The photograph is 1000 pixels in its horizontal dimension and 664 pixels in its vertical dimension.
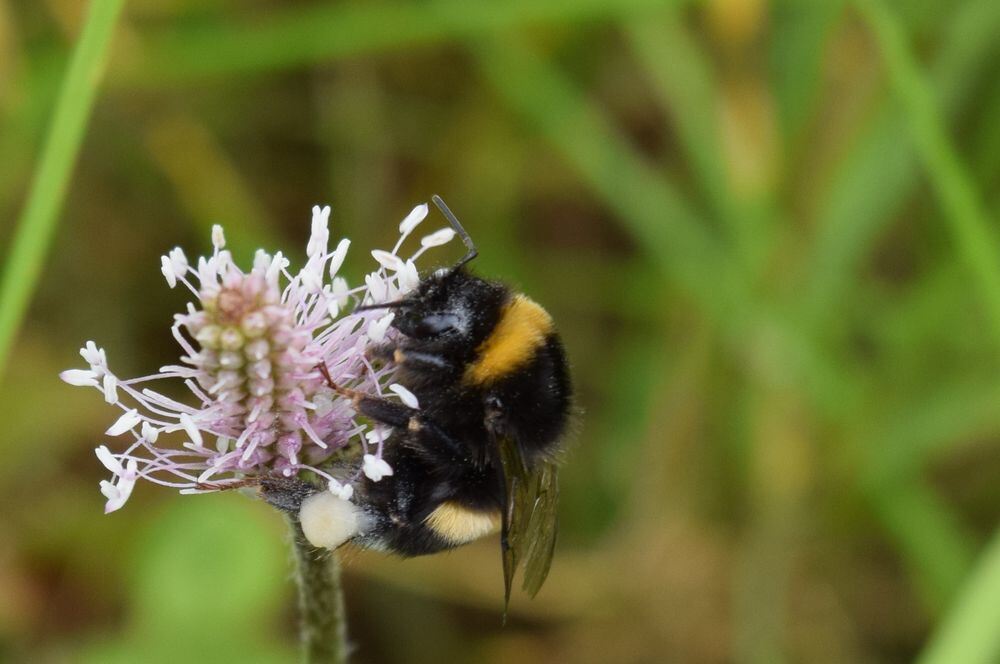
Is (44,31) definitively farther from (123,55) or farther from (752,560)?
(752,560)

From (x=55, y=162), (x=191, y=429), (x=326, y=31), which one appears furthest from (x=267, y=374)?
(x=326, y=31)

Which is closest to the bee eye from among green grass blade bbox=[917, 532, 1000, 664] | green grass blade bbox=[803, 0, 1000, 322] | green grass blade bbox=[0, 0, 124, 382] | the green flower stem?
the green flower stem

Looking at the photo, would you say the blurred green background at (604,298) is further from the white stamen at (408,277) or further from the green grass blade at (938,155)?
the white stamen at (408,277)

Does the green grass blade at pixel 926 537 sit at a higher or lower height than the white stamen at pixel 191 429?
lower

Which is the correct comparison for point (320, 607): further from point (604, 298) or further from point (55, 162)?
point (604, 298)

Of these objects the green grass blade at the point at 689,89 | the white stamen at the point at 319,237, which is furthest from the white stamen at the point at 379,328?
the green grass blade at the point at 689,89

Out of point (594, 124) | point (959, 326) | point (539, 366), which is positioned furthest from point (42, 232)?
point (959, 326)
